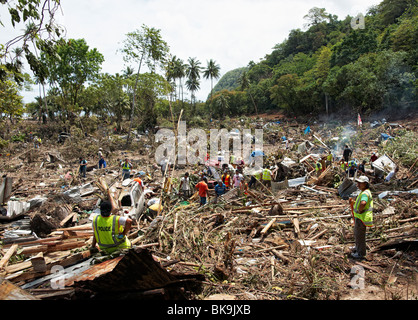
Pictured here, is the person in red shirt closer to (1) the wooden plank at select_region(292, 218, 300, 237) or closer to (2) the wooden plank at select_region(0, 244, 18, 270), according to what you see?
(1) the wooden plank at select_region(292, 218, 300, 237)

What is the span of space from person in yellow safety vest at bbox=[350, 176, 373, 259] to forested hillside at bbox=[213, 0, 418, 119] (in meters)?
23.9

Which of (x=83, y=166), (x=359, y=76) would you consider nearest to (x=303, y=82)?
(x=359, y=76)

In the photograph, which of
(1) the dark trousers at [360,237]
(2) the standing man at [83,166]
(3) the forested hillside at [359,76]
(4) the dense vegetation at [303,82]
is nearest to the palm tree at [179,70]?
(4) the dense vegetation at [303,82]

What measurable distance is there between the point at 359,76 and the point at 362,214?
88.9 ft

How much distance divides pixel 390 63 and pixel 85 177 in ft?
91.3

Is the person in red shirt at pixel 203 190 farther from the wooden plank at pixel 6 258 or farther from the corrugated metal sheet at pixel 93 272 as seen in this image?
the wooden plank at pixel 6 258

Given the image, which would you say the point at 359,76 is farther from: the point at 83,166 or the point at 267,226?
the point at 83,166

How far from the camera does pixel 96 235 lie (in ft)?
9.61

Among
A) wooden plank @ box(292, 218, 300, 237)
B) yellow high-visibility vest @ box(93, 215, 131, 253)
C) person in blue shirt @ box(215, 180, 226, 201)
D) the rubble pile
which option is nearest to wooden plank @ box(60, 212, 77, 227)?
the rubble pile

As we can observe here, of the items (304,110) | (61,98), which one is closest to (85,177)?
(61,98)

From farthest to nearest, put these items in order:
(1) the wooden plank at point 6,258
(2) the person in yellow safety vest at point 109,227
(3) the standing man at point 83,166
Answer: (3) the standing man at point 83,166 → (1) the wooden plank at point 6,258 → (2) the person in yellow safety vest at point 109,227

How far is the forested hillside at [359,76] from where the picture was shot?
22781mm

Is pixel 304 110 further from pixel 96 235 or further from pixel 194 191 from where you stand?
pixel 96 235

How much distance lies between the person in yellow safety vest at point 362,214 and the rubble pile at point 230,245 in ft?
0.62
